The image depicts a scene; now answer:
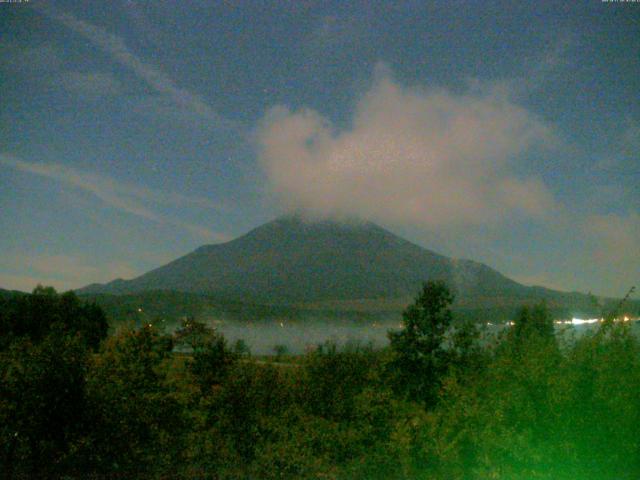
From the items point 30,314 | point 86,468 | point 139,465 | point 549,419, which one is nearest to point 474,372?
point 549,419

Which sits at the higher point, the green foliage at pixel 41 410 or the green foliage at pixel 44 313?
the green foliage at pixel 44 313

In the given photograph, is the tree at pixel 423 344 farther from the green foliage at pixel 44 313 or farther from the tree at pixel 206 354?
the green foliage at pixel 44 313

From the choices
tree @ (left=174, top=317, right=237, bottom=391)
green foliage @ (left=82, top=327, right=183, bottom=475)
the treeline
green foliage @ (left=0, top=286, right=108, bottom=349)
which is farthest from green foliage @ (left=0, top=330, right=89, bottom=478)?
green foliage @ (left=0, top=286, right=108, bottom=349)

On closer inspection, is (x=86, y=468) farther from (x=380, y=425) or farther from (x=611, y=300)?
(x=611, y=300)

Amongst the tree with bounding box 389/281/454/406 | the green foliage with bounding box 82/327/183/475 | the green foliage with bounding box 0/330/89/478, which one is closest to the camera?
the green foliage with bounding box 0/330/89/478

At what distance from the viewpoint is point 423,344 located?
36.0 ft

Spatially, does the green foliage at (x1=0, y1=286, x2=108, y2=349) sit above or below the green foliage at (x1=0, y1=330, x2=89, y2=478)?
above

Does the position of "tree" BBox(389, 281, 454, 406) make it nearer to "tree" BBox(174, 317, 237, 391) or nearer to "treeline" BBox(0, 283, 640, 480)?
"treeline" BBox(0, 283, 640, 480)

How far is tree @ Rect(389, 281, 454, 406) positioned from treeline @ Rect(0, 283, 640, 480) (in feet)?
0.08

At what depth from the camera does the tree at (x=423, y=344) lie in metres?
10.6

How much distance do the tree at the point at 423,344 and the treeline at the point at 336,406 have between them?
0.08 ft

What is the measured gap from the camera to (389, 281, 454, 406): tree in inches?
416

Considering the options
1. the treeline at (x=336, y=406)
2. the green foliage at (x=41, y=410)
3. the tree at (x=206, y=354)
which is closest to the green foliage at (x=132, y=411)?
the treeline at (x=336, y=406)

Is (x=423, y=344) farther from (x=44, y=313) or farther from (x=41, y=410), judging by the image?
(x=44, y=313)
